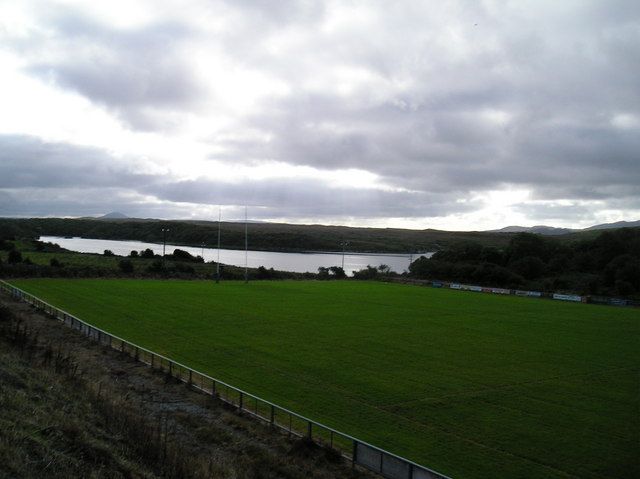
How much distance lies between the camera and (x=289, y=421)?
52.7 ft

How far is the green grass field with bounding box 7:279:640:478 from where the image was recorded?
1554 cm

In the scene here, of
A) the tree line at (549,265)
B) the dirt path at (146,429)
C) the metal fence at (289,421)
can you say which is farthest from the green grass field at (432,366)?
the tree line at (549,265)

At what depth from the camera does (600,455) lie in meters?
15.0

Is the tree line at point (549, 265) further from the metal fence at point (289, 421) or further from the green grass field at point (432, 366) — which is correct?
the metal fence at point (289, 421)

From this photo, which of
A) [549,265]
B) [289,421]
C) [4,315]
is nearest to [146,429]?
[289,421]

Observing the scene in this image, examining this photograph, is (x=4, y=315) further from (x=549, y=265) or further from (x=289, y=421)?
(x=549, y=265)

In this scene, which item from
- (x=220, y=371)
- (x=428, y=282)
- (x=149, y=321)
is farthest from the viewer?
(x=428, y=282)

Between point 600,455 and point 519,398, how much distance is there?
5.54 metres

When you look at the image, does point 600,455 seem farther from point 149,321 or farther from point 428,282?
point 428,282

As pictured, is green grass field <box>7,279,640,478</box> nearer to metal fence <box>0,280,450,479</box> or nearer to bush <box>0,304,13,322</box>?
metal fence <box>0,280,450,479</box>

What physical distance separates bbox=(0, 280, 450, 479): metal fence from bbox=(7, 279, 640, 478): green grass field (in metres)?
0.96

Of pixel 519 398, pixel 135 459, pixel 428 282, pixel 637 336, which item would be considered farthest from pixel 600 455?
pixel 428 282

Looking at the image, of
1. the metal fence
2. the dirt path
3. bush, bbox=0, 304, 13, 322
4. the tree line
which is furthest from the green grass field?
the tree line

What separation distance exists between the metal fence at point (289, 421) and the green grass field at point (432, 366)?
96 cm
